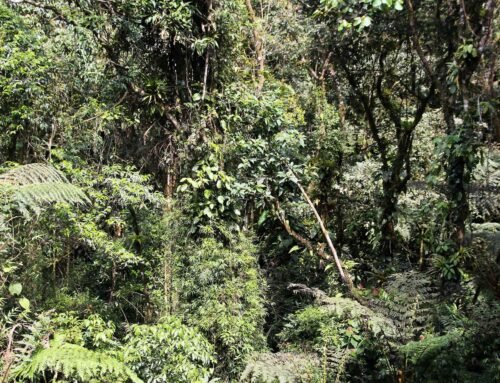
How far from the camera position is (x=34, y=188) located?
2842 millimetres

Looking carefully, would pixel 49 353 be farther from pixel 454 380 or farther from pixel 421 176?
pixel 421 176

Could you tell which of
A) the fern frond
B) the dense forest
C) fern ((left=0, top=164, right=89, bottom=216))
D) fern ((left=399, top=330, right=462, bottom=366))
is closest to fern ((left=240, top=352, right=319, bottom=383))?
the dense forest

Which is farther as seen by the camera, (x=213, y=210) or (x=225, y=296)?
(x=213, y=210)

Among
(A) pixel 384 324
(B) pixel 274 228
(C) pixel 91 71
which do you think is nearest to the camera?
(A) pixel 384 324

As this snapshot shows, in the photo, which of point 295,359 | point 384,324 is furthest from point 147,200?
point 384,324

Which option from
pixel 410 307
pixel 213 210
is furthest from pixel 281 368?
pixel 213 210

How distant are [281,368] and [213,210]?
65.5 inches

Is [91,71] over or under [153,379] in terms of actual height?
over

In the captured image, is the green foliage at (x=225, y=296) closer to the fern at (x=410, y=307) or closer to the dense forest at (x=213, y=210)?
the dense forest at (x=213, y=210)

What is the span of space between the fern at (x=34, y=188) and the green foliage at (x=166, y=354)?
116 cm

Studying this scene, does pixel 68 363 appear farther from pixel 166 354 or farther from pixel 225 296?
pixel 225 296

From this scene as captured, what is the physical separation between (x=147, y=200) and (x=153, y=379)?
1.83m

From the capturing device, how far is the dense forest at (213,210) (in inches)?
133

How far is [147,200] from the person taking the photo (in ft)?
14.7
